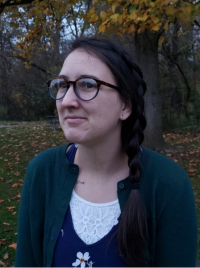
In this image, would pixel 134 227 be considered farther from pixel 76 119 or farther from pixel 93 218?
pixel 76 119

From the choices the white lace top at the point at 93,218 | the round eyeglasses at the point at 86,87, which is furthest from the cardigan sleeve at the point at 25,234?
the round eyeglasses at the point at 86,87

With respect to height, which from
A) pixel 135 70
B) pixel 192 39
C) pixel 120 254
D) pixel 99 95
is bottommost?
pixel 120 254

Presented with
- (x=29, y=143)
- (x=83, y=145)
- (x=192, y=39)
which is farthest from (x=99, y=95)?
(x=192, y=39)

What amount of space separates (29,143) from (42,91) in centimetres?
1424

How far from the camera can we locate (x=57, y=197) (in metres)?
1.48

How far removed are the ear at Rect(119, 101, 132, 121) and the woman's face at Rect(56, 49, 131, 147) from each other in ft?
0.23

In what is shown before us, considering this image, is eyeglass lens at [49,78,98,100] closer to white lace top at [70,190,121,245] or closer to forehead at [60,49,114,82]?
forehead at [60,49,114,82]

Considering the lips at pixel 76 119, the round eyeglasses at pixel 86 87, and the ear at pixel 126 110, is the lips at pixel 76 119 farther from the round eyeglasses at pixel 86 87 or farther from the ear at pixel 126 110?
the ear at pixel 126 110

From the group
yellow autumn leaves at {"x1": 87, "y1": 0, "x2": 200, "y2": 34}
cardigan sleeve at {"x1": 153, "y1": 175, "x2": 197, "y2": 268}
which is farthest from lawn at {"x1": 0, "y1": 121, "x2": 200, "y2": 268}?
yellow autumn leaves at {"x1": 87, "y1": 0, "x2": 200, "y2": 34}

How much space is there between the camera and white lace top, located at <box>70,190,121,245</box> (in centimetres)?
140

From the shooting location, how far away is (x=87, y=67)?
1329 millimetres

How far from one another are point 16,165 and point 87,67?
5748mm

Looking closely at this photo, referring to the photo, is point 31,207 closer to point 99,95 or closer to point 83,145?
point 83,145

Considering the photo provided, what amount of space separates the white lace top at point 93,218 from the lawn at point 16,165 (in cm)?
211
